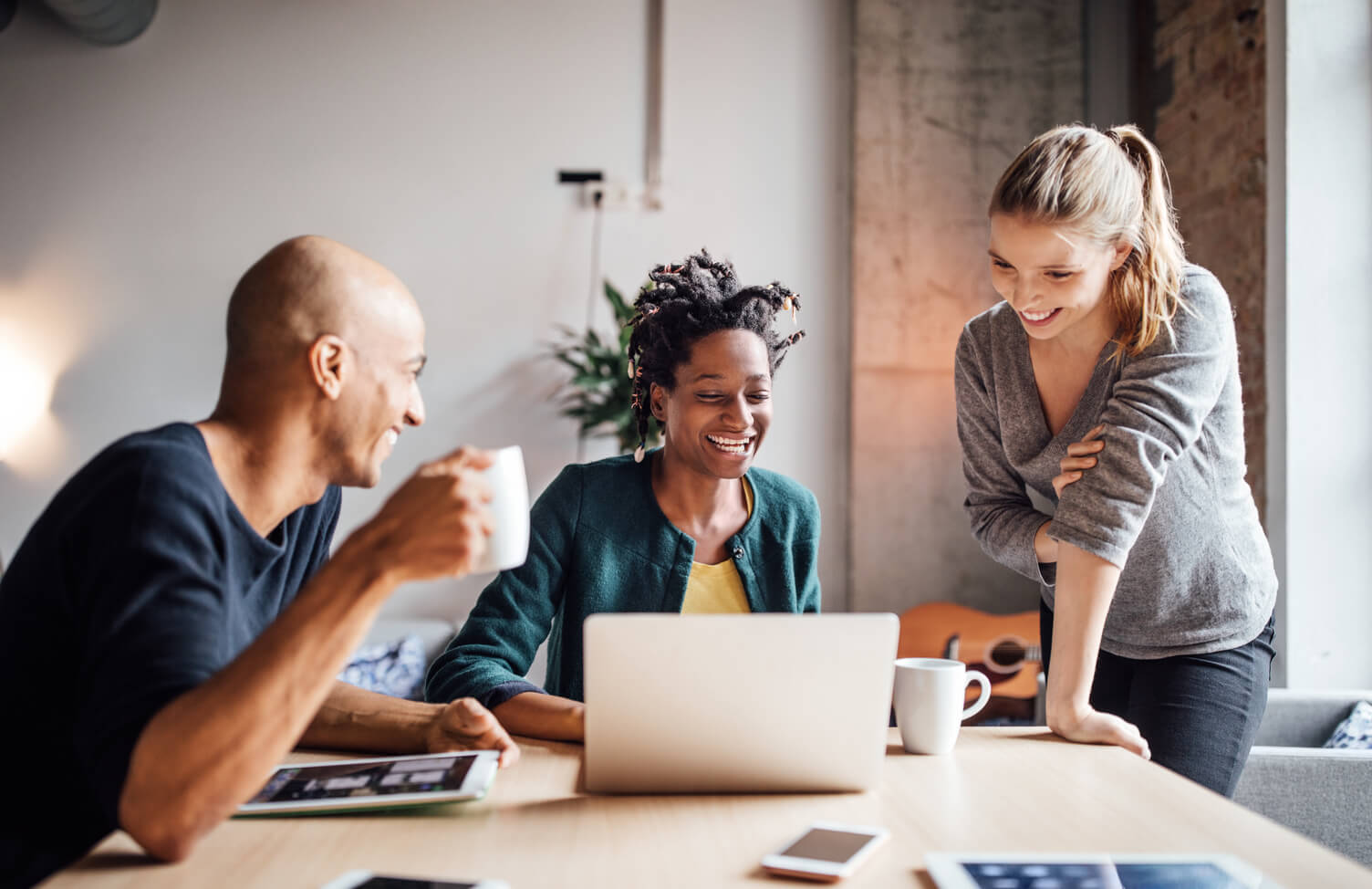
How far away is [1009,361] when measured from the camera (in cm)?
158

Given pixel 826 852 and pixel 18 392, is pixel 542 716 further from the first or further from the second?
pixel 18 392

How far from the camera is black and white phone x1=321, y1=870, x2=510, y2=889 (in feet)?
2.47

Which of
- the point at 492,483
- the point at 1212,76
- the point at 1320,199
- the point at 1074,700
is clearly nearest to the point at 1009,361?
the point at 1074,700

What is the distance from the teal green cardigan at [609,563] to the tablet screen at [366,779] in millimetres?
445

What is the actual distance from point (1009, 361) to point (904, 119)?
2.61 meters

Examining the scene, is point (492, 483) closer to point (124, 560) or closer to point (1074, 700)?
point (124, 560)

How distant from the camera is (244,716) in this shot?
32.8 inches

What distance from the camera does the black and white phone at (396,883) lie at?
2.47 ft

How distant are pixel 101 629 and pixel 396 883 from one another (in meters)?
0.36

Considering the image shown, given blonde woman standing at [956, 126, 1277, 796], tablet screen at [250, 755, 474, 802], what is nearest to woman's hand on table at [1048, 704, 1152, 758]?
blonde woman standing at [956, 126, 1277, 796]

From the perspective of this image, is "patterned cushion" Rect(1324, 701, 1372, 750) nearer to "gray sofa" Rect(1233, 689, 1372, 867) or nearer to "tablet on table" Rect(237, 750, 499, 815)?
"gray sofa" Rect(1233, 689, 1372, 867)

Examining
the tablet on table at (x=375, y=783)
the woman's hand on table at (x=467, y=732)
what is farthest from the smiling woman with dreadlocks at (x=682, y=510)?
the tablet on table at (x=375, y=783)

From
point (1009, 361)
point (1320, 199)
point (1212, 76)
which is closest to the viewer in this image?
point (1009, 361)

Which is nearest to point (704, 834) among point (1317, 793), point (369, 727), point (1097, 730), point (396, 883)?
point (396, 883)
